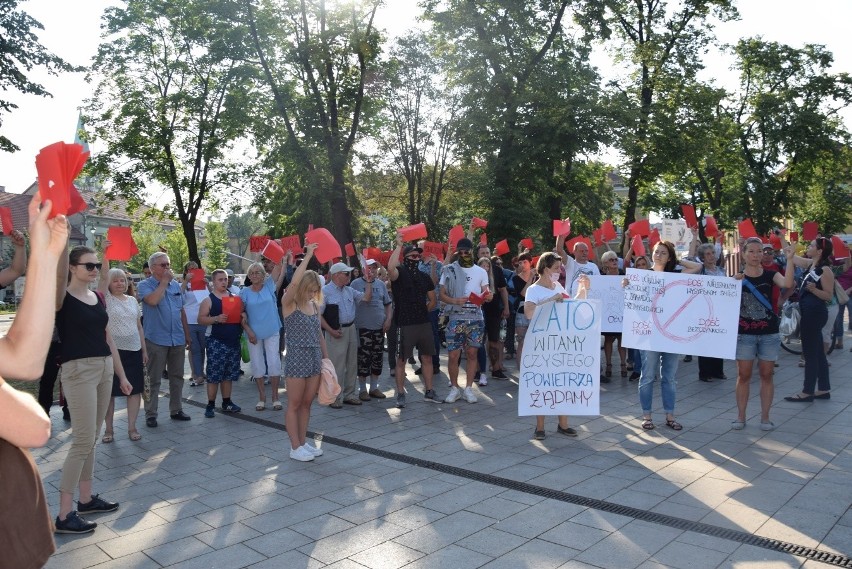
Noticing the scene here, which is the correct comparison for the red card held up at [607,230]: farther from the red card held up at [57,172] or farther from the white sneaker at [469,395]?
the red card held up at [57,172]

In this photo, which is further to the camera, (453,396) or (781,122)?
(781,122)

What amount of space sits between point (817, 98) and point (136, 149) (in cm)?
3372

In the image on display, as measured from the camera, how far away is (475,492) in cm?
546

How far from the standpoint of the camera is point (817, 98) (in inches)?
1427

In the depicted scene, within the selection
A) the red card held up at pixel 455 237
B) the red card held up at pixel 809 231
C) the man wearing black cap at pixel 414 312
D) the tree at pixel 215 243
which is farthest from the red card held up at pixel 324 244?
the tree at pixel 215 243

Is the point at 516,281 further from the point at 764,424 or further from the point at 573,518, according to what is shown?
the point at 573,518

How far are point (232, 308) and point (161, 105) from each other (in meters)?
18.7

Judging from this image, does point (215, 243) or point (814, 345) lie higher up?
point (215, 243)

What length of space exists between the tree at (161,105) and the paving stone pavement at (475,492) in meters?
18.2

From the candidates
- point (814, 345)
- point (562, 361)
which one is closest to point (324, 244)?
point (562, 361)

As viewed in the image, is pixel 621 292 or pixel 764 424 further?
pixel 621 292

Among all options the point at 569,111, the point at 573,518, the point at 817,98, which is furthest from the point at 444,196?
the point at 573,518

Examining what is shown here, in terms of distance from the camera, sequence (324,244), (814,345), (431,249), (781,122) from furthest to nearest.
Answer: (781,122) → (431,249) → (814,345) → (324,244)

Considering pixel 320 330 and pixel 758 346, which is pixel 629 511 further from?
pixel 320 330
